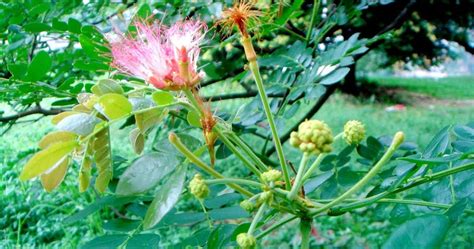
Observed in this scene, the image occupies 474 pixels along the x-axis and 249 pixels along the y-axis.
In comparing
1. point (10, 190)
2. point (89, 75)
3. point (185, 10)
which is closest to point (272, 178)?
point (185, 10)

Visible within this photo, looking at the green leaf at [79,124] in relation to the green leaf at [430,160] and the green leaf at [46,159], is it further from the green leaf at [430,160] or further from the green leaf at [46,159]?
the green leaf at [430,160]

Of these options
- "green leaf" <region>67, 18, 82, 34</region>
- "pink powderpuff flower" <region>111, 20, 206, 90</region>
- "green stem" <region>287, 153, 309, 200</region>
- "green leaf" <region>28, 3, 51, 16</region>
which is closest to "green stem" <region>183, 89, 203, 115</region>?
"pink powderpuff flower" <region>111, 20, 206, 90</region>

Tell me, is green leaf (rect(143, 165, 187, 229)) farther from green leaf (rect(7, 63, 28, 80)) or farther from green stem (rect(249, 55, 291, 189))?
green leaf (rect(7, 63, 28, 80))

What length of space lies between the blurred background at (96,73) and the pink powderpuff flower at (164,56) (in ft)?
0.31

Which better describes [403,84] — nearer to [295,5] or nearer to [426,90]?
[426,90]

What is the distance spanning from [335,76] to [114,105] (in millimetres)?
538

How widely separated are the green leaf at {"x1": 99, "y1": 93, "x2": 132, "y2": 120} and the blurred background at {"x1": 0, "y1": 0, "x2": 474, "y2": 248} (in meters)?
0.20

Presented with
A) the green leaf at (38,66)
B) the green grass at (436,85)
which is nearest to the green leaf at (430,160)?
the green leaf at (38,66)

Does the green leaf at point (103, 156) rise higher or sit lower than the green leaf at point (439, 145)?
higher

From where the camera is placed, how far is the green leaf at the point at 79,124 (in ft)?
1.71

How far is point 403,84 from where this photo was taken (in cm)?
944

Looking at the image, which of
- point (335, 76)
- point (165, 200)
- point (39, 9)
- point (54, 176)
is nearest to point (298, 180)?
point (165, 200)

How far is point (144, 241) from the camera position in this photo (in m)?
0.76

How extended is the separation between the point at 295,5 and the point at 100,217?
168cm
